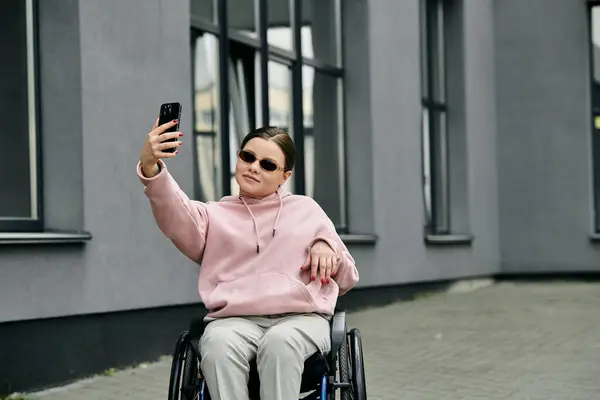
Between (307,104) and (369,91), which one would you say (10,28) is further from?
(369,91)

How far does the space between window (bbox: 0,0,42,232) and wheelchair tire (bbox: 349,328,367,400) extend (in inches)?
128

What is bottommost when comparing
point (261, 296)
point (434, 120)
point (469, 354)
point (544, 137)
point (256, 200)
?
point (469, 354)

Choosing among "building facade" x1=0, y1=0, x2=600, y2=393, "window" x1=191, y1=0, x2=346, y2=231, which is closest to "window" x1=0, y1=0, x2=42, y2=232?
"building facade" x1=0, y1=0, x2=600, y2=393

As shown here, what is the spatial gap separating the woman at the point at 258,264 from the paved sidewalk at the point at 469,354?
8.36 feet

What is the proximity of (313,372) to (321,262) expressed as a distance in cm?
37

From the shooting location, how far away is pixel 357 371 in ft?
12.6

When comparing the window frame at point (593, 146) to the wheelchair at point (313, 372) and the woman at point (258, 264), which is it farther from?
the wheelchair at point (313, 372)

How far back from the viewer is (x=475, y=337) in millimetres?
9352

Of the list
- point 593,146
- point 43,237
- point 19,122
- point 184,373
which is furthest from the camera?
point 593,146

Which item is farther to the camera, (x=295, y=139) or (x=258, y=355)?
(x=295, y=139)

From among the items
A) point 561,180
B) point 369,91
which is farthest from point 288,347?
point 561,180

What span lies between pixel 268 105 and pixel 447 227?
5758mm

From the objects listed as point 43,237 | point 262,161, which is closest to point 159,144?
point 262,161

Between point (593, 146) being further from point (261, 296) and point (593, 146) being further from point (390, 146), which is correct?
point (261, 296)
